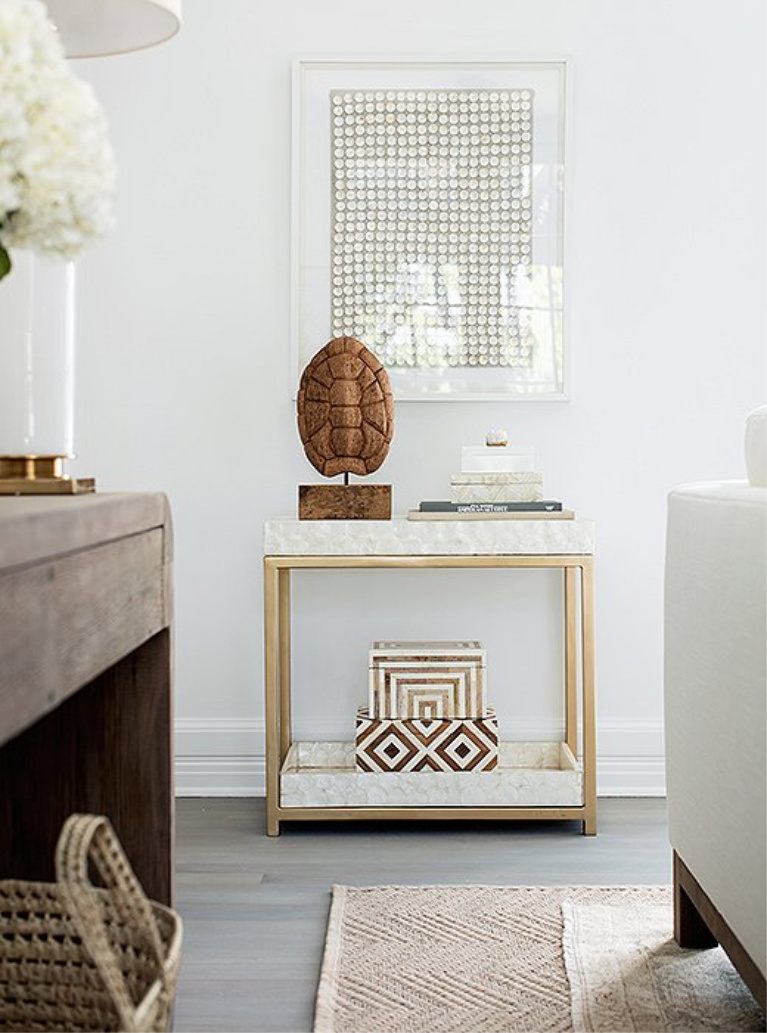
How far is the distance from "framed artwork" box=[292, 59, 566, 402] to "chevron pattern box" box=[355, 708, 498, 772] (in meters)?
0.81

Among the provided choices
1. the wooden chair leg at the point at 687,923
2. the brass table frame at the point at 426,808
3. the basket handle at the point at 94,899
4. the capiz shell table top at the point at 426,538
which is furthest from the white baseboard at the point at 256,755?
the basket handle at the point at 94,899

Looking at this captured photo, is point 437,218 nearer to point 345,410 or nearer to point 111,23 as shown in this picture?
point 345,410

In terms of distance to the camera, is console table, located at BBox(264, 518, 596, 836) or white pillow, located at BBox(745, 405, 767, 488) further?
console table, located at BBox(264, 518, 596, 836)

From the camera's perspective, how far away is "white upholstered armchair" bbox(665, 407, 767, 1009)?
1573 millimetres

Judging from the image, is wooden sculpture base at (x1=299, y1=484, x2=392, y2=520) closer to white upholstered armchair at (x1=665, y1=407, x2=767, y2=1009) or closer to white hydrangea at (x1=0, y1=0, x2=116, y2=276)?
white upholstered armchair at (x1=665, y1=407, x2=767, y2=1009)

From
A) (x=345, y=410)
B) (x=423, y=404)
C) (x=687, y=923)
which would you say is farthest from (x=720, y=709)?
(x=423, y=404)

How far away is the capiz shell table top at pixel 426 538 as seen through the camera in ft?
9.33

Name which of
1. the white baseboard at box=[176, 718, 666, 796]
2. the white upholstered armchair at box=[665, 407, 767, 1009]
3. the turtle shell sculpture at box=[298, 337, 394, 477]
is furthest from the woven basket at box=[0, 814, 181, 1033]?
the white baseboard at box=[176, 718, 666, 796]

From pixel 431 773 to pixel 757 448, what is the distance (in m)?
1.29

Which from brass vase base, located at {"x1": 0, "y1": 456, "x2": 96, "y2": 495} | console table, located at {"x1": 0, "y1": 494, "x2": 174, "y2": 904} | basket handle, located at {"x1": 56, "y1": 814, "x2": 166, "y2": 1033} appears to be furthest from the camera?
brass vase base, located at {"x1": 0, "y1": 456, "x2": 96, "y2": 495}

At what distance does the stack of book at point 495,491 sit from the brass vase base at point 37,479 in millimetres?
1299

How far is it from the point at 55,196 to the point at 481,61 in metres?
2.17

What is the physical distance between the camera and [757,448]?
1.84 meters

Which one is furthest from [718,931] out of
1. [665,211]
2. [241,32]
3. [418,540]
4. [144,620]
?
[241,32]
